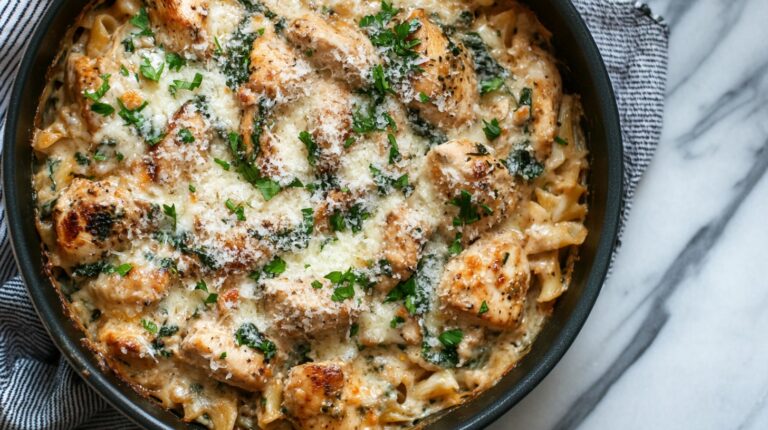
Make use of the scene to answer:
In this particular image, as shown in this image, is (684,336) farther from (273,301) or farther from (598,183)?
(273,301)

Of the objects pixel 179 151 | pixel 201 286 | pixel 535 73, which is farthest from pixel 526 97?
pixel 201 286

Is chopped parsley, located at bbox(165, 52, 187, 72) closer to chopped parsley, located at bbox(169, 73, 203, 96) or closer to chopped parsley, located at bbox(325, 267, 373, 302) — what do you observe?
chopped parsley, located at bbox(169, 73, 203, 96)

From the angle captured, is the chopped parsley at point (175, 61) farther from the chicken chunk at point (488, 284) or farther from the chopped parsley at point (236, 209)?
the chicken chunk at point (488, 284)

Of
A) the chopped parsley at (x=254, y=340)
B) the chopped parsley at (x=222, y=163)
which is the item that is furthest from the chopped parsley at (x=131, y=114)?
the chopped parsley at (x=254, y=340)

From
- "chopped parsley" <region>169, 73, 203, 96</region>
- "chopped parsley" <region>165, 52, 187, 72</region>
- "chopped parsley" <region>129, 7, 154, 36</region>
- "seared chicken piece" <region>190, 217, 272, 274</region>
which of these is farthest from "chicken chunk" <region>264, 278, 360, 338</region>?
"chopped parsley" <region>129, 7, 154, 36</region>

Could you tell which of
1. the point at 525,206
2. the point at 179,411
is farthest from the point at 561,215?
the point at 179,411

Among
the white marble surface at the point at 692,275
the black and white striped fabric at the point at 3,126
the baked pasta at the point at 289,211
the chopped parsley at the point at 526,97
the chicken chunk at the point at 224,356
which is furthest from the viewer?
the white marble surface at the point at 692,275
